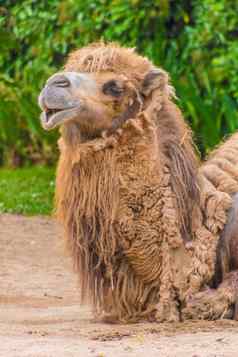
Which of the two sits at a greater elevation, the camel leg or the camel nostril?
the camel nostril

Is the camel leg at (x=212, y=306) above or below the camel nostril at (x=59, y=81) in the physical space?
below

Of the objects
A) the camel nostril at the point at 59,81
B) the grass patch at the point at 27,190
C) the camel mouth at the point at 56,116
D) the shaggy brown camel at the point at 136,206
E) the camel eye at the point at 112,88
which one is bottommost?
the grass patch at the point at 27,190

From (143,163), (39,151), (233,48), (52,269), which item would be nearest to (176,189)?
(143,163)

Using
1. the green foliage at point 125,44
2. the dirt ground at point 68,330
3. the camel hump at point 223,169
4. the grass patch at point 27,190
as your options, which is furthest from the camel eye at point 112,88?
the grass patch at point 27,190

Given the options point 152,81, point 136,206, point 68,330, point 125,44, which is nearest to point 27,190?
point 125,44

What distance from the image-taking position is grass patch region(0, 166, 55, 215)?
13.8 m

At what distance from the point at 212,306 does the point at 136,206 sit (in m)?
0.66

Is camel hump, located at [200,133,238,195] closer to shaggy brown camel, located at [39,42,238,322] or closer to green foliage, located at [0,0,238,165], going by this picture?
shaggy brown camel, located at [39,42,238,322]

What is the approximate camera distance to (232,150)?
Answer: 25.8 ft

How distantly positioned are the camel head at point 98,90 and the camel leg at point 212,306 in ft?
3.33

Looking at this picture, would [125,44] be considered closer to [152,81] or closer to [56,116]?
[152,81]

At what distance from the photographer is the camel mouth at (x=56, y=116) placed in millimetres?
6852

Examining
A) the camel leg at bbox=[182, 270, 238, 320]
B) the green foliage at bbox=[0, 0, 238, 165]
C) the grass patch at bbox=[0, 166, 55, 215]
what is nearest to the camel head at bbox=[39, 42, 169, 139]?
the camel leg at bbox=[182, 270, 238, 320]

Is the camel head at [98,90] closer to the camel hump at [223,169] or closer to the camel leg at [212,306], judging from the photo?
the camel hump at [223,169]
